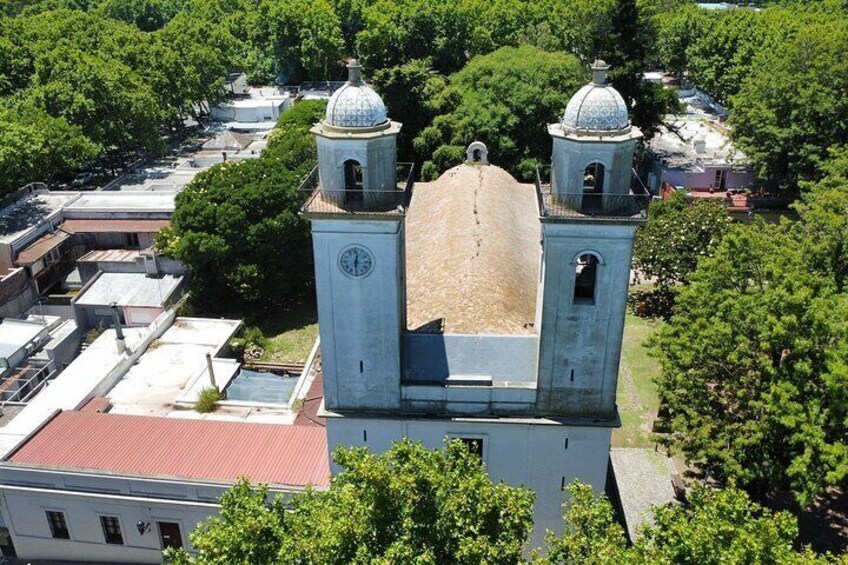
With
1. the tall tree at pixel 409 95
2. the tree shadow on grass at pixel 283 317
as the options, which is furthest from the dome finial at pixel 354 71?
the tall tree at pixel 409 95

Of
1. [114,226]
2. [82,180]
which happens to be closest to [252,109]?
[82,180]


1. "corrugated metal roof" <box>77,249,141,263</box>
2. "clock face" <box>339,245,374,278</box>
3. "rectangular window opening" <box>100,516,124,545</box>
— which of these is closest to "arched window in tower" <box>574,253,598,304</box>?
"clock face" <box>339,245,374,278</box>

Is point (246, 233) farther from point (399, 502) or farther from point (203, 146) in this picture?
point (203, 146)

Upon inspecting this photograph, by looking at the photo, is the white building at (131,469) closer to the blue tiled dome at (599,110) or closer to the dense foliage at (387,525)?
the dense foliage at (387,525)

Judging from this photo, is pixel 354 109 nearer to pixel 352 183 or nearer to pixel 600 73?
pixel 352 183

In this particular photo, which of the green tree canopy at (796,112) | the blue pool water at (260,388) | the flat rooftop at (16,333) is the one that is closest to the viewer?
the blue pool water at (260,388)

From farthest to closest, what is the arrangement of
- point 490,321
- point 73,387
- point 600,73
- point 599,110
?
point 73,387
point 490,321
point 600,73
point 599,110
